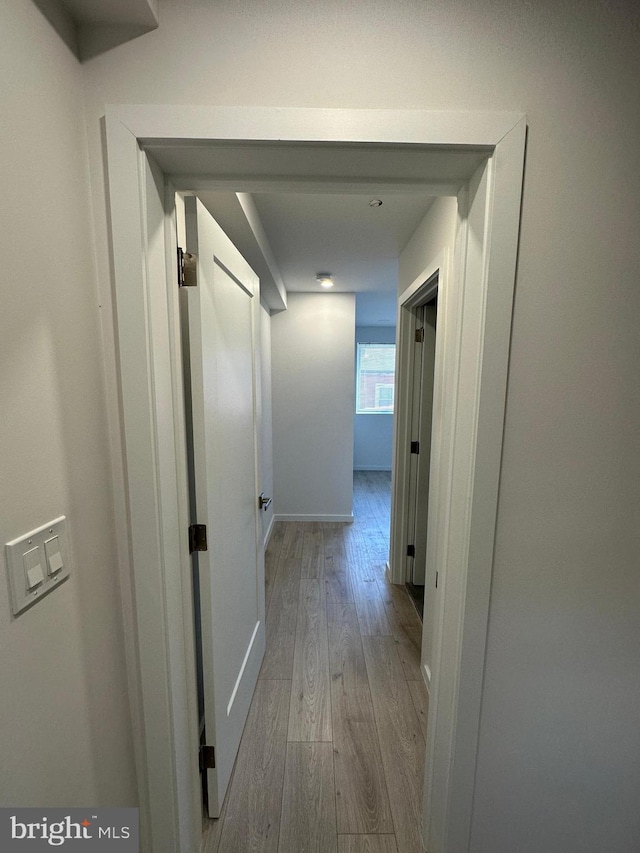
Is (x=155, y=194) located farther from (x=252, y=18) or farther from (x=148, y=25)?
(x=252, y=18)

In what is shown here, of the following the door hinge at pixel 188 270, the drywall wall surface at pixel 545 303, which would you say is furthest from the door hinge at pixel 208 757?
the door hinge at pixel 188 270

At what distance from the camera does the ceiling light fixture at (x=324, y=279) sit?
2760 mm

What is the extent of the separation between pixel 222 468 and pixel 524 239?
1.11 m

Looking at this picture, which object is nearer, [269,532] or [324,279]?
[324,279]

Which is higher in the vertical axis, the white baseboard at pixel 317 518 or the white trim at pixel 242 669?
the white trim at pixel 242 669

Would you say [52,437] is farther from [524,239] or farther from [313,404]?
[313,404]

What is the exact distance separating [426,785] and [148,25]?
224cm

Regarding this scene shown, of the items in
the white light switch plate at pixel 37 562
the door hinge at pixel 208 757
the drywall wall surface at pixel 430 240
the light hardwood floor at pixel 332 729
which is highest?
the drywall wall surface at pixel 430 240

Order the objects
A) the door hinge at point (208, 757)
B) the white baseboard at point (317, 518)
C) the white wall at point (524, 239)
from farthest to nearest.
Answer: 1. the white baseboard at point (317, 518)
2. the door hinge at point (208, 757)
3. the white wall at point (524, 239)

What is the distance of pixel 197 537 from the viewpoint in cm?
100

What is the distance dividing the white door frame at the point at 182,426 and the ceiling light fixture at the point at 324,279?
2021 mm

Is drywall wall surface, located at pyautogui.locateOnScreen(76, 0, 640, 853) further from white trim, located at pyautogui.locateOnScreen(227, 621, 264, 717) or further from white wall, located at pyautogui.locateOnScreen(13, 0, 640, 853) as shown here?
white trim, located at pyautogui.locateOnScreen(227, 621, 264, 717)

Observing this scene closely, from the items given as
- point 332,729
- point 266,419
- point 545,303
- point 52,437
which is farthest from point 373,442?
point 52,437

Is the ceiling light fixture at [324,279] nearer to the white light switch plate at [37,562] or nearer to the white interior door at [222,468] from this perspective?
the white interior door at [222,468]
